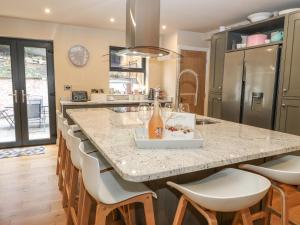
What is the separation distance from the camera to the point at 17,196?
253 cm

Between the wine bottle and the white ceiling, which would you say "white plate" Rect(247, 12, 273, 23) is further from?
the wine bottle

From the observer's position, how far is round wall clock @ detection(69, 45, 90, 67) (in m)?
4.61

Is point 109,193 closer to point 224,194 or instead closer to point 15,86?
point 224,194

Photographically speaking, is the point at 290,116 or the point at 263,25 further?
the point at 263,25

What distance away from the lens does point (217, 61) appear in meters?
4.09

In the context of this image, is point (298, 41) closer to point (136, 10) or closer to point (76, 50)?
point (136, 10)

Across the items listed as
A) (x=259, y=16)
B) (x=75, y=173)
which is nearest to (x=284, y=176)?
(x=75, y=173)

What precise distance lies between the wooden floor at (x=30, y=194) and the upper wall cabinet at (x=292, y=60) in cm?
143

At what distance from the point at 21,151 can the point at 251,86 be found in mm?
4133

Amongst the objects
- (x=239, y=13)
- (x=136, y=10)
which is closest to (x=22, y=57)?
(x=136, y=10)

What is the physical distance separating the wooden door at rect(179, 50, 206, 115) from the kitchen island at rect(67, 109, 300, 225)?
3067mm

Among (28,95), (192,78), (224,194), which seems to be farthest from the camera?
(192,78)

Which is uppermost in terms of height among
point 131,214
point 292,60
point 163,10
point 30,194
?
point 163,10

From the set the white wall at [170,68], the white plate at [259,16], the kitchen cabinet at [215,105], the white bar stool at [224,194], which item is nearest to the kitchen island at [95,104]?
the white wall at [170,68]
